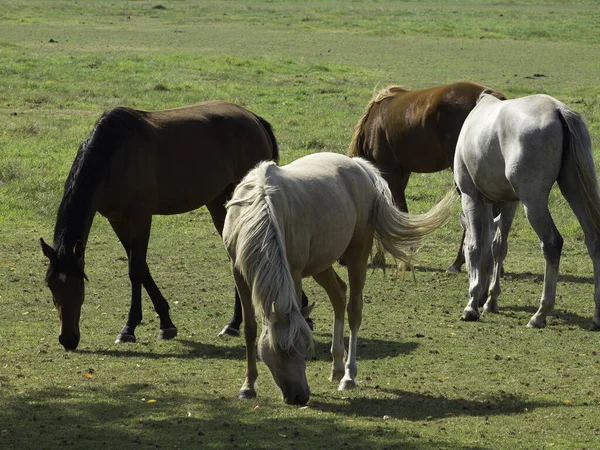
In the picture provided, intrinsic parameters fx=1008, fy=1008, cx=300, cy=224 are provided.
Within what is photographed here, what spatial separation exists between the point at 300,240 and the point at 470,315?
11.0 ft

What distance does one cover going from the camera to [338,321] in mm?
7309

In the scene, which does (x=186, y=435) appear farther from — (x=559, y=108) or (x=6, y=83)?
(x=6, y=83)

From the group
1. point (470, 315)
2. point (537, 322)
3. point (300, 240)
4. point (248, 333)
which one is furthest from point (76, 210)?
point (537, 322)

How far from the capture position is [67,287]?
812 centimetres

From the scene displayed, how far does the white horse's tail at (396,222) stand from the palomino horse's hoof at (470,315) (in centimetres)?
200

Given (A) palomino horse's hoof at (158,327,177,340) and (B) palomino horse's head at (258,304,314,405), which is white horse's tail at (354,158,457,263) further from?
(A) palomino horse's hoof at (158,327,177,340)

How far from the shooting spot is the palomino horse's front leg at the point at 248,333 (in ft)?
21.8

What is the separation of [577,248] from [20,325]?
7.06 meters

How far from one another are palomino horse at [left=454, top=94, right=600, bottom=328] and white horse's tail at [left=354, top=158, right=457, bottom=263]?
132 cm

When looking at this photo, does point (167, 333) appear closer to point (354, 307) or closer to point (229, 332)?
point (229, 332)

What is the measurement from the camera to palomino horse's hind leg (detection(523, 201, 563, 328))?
878 centimetres

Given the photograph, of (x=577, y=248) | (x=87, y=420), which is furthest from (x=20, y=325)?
(x=577, y=248)

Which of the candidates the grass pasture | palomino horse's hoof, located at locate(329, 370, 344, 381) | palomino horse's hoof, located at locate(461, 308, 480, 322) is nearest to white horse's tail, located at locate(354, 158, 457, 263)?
the grass pasture

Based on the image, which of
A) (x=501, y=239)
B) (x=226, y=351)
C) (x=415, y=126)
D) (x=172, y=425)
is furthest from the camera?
(x=415, y=126)
